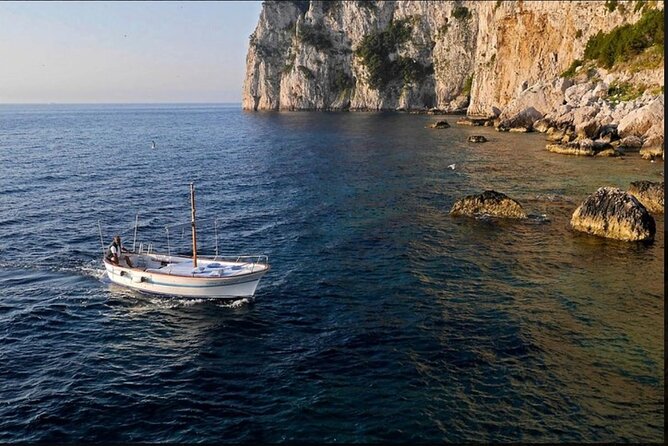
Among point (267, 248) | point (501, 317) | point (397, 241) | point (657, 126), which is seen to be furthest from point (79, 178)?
point (657, 126)

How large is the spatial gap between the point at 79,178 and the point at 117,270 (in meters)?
46.5

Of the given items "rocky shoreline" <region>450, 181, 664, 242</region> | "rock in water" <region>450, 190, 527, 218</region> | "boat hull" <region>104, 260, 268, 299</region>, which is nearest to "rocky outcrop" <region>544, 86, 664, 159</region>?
"rocky shoreline" <region>450, 181, 664, 242</region>

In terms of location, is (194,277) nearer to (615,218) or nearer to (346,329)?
(346,329)

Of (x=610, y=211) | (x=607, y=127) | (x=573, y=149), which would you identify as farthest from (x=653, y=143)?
(x=610, y=211)

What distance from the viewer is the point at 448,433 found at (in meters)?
20.4

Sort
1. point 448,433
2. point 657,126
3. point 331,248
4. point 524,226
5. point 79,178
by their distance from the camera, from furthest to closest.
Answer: point 657,126 → point 79,178 → point 524,226 → point 331,248 → point 448,433

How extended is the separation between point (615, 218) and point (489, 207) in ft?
37.0

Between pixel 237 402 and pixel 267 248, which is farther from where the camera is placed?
pixel 267 248

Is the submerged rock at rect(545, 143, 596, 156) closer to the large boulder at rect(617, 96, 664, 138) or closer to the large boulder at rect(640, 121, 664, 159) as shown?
the large boulder at rect(640, 121, 664, 159)

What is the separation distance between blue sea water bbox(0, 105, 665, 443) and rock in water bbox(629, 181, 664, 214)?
3520 millimetres

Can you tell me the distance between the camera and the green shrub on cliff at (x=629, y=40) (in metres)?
103

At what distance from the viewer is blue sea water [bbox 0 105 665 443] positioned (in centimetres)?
2158

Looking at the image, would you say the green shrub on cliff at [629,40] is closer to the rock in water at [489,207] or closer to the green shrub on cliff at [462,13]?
the rock in water at [489,207]

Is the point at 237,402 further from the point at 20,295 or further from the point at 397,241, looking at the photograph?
the point at 397,241
